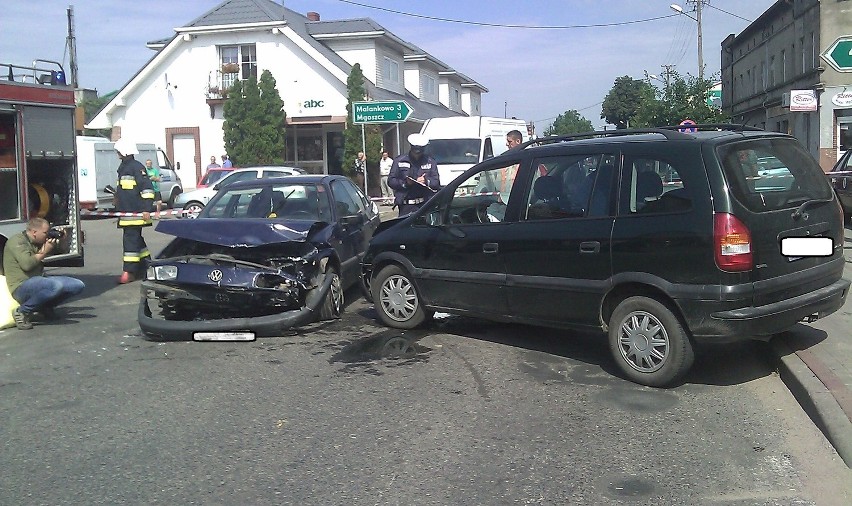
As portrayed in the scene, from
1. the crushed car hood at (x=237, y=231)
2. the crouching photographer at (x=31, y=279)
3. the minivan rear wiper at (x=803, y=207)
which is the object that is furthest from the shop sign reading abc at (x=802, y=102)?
the crouching photographer at (x=31, y=279)

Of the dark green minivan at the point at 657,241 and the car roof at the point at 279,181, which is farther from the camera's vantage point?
the car roof at the point at 279,181

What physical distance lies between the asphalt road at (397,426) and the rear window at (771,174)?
1.42 meters

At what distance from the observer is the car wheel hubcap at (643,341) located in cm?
629

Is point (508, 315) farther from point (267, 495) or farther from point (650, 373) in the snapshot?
point (267, 495)

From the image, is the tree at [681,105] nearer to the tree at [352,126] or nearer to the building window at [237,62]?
the tree at [352,126]

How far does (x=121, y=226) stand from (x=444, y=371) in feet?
22.5

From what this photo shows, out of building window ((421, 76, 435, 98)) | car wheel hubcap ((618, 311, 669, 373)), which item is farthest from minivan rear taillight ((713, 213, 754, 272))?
building window ((421, 76, 435, 98))

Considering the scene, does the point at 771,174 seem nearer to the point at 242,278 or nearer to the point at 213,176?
the point at 242,278

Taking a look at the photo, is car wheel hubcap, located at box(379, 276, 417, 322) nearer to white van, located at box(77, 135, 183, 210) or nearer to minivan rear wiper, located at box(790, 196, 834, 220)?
minivan rear wiper, located at box(790, 196, 834, 220)

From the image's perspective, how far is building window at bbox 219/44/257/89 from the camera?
36000mm

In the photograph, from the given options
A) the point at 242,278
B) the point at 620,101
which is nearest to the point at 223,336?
the point at 242,278

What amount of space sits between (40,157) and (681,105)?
850 inches

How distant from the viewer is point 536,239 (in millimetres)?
7078

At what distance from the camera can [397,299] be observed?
28.1 ft
